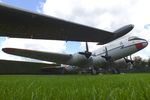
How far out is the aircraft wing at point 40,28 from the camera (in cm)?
752

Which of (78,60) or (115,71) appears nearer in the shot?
(78,60)

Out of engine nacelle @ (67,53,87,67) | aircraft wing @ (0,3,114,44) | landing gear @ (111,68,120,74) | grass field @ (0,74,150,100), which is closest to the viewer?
grass field @ (0,74,150,100)

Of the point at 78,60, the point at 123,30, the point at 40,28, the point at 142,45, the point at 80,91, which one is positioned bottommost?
the point at 80,91

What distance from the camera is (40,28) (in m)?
7.60

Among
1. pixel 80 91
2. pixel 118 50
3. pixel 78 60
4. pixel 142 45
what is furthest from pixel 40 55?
pixel 80 91

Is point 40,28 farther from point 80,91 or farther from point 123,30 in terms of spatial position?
point 80,91

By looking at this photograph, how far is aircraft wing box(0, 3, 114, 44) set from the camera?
7516 millimetres

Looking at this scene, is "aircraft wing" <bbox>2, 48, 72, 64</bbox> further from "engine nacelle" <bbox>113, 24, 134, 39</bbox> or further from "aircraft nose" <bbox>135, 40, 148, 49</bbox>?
"engine nacelle" <bbox>113, 24, 134, 39</bbox>

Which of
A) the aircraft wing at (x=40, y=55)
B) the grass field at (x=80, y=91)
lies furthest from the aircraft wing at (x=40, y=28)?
the aircraft wing at (x=40, y=55)

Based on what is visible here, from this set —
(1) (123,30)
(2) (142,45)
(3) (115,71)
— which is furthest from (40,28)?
(2) (142,45)

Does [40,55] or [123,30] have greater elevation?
[40,55]

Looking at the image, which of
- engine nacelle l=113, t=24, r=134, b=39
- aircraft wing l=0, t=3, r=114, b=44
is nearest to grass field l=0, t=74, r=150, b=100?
aircraft wing l=0, t=3, r=114, b=44

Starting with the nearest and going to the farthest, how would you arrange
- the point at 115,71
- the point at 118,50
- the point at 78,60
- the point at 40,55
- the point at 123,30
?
the point at 123,30
the point at 78,60
the point at 40,55
the point at 118,50
the point at 115,71

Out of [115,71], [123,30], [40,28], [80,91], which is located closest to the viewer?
[80,91]
